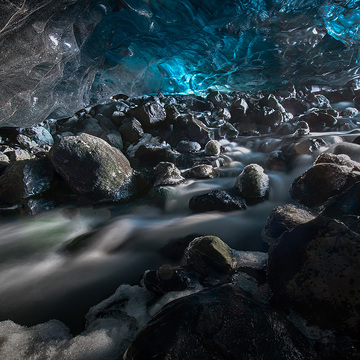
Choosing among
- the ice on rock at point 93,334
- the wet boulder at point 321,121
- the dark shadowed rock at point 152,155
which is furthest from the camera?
the wet boulder at point 321,121

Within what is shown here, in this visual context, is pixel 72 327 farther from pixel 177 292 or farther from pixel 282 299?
pixel 282 299

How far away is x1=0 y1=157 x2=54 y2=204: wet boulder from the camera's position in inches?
162

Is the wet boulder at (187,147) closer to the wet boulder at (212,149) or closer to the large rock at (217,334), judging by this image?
the wet boulder at (212,149)

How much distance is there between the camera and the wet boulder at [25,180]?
4113mm

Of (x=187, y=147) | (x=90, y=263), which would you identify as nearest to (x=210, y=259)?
(x=90, y=263)

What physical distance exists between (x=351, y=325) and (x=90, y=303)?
2057 millimetres

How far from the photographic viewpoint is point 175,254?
2748mm

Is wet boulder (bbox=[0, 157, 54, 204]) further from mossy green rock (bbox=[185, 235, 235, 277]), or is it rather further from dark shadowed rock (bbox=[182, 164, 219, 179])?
mossy green rock (bbox=[185, 235, 235, 277])

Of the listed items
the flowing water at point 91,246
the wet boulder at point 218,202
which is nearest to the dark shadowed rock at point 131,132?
the flowing water at point 91,246

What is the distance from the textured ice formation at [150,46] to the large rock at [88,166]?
172cm

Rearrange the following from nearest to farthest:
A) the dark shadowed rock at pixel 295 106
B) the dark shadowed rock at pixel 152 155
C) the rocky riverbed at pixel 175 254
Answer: the rocky riverbed at pixel 175 254, the dark shadowed rock at pixel 152 155, the dark shadowed rock at pixel 295 106

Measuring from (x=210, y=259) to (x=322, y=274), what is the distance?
0.94 metres

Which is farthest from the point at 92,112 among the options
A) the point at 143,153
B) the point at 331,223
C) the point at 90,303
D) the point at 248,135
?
the point at 331,223

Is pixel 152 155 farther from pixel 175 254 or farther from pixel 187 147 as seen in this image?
pixel 175 254
